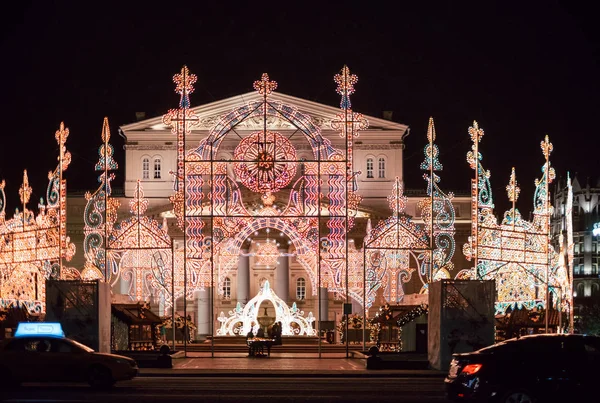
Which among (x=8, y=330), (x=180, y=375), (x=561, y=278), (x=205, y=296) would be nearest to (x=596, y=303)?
(x=205, y=296)

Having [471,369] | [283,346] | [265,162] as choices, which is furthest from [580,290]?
[471,369]

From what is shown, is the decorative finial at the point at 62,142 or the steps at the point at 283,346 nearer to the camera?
the decorative finial at the point at 62,142

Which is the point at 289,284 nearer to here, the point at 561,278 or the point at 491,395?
the point at 561,278

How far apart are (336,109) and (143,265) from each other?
1637 centimetres

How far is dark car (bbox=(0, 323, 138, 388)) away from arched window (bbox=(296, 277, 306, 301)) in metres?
50.8

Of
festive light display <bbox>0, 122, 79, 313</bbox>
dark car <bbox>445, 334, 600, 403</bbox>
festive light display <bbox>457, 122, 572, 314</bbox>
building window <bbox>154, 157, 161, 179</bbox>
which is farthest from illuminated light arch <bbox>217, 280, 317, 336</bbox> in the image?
dark car <bbox>445, 334, 600, 403</bbox>

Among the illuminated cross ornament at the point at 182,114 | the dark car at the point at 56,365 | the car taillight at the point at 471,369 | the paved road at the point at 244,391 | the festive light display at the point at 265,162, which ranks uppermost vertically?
the illuminated cross ornament at the point at 182,114

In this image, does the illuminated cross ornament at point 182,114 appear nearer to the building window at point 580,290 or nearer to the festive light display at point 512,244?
the festive light display at point 512,244

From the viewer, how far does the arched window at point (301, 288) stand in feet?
255

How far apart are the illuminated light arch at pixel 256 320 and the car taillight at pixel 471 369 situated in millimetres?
36408

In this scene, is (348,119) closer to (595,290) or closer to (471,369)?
(471,369)

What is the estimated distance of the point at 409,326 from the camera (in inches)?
1855

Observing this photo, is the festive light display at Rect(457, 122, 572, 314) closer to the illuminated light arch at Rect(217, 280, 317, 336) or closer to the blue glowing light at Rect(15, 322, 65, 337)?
the illuminated light arch at Rect(217, 280, 317, 336)

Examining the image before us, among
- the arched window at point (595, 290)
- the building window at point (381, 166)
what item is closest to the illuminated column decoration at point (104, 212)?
the building window at point (381, 166)
